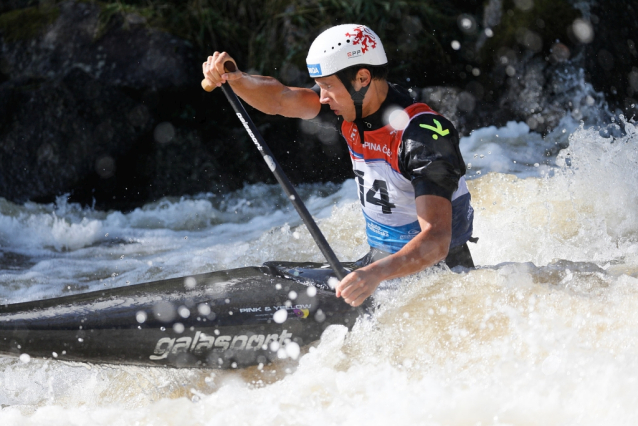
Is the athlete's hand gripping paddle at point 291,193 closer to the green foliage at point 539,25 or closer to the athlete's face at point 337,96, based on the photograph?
the athlete's face at point 337,96

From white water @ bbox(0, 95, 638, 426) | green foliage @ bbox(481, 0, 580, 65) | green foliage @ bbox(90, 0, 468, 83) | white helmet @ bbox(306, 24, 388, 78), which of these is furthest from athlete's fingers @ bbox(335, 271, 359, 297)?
green foliage @ bbox(481, 0, 580, 65)

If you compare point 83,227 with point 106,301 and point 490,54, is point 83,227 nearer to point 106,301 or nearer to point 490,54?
point 106,301

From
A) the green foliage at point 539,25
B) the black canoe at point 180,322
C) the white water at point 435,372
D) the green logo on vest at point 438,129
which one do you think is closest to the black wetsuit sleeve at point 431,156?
the green logo on vest at point 438,129

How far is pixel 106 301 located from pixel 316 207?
439 centimetres

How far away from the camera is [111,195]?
8000 mm

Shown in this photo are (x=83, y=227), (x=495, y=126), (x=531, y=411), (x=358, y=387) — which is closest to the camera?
(x=531, y=411)

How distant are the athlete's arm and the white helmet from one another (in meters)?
0.75

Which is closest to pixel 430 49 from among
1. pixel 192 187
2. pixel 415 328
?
pixel 192 187

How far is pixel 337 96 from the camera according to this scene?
122 inches

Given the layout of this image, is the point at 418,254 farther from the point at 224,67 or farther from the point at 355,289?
the point at 224,67

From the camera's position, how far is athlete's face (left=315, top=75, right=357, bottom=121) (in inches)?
121

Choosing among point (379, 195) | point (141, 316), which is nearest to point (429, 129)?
point (379, 195)

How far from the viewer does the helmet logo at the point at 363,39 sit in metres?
3.02

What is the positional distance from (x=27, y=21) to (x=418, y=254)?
848cm
